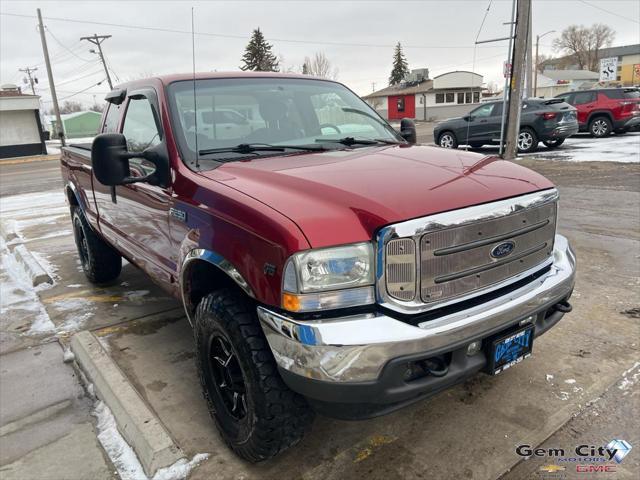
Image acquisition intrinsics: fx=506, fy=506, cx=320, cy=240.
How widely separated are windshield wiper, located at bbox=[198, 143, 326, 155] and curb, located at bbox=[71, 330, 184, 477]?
1.49 meters

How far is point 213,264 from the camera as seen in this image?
→ 2.40 meters

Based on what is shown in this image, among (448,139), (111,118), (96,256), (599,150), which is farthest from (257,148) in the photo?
(448,139)

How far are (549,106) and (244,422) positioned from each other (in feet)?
48.7

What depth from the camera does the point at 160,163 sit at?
293 centimetres

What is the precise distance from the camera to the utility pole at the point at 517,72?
10.3 meters

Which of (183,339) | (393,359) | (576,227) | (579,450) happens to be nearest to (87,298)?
→ (183,339)

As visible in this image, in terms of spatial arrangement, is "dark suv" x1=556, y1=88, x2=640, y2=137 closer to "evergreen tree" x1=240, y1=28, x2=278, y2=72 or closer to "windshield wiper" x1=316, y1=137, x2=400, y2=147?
"windshield wiper" x1=316, y1=137, x2=400, y2=147

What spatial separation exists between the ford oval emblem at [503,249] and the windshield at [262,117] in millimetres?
1302

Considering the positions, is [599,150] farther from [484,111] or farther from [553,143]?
[484,111]

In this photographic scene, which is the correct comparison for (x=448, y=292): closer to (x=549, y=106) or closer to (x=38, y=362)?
(x=38, y=362)

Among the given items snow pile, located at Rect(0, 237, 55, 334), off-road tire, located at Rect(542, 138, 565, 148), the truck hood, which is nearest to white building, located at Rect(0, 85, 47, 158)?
snow pile, located at Rect(0, 237, 55, 334)

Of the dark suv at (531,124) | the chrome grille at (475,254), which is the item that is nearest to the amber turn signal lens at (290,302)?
the chrome grille at (475,254)

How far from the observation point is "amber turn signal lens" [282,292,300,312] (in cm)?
197

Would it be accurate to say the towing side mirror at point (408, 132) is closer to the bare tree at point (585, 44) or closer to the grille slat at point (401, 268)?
the grille slat at point (401, 268)
